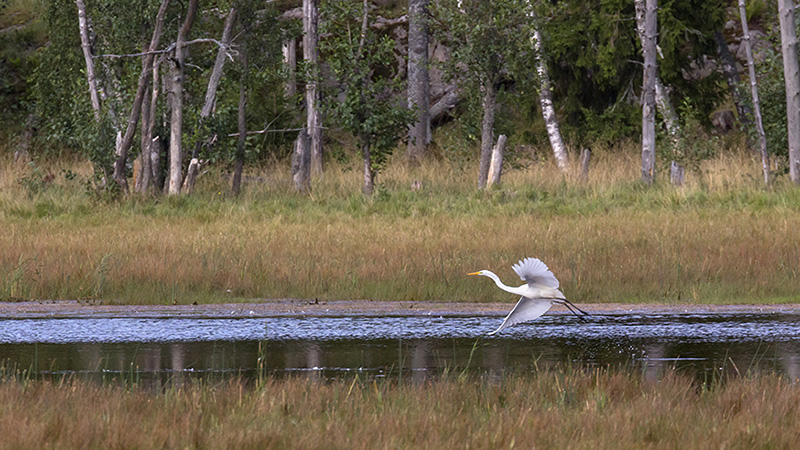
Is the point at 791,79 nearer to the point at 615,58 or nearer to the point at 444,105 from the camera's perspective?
the point at 615,58

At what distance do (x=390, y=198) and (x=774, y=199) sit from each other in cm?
727

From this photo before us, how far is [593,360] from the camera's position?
8.71m

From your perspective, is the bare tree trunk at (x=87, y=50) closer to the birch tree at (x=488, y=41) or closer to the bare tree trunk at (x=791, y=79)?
the birch tree at (x=488, y=41)

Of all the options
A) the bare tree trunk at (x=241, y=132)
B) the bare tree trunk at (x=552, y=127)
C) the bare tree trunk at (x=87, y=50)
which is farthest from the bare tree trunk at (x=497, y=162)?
the bare tree trunk at (x=87, y=50)

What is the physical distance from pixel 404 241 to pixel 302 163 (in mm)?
9671

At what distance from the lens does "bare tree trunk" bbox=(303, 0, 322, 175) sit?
25.2 metres

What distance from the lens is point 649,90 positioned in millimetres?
25766

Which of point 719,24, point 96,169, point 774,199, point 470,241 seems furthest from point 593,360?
point 719,24

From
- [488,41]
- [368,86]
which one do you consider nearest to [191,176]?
[368,86]

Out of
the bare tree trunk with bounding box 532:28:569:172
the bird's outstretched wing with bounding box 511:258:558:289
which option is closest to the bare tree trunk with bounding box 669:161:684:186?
the bare tree trunk with bounding box 532:28:569:172

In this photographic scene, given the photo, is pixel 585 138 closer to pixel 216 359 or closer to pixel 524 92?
pixel 524 92

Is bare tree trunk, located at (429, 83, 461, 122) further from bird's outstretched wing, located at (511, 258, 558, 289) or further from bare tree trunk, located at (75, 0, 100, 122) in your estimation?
bird's outstretched wing, located at (511, 258, 558, 289)

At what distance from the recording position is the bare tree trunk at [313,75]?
2516 centimetres

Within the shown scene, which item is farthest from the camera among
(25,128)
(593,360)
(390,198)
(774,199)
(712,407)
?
(25,128)
